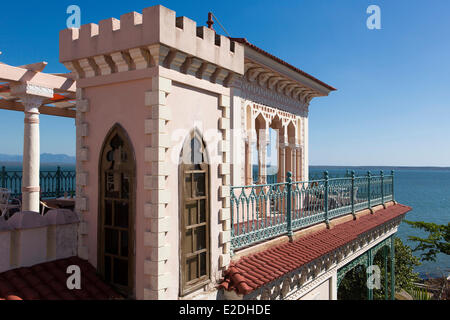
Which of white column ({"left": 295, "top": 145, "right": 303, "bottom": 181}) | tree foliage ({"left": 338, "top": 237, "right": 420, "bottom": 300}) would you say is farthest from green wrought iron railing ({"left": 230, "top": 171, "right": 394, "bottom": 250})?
tree foliage ({"left": 338, "top": 237, "right": 420, "bottom": 300})

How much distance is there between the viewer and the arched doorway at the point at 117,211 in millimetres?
4977

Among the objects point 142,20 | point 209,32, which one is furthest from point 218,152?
point 142,20

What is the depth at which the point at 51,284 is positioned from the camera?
4.70 m

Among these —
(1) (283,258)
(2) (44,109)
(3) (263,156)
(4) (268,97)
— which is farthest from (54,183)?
(1) (283,258)

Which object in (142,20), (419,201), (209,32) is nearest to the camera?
(142,20)

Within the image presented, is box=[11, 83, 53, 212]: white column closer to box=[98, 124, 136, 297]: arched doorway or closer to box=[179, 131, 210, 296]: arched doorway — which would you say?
box=[98, 124, 136, 297]: arched doorway

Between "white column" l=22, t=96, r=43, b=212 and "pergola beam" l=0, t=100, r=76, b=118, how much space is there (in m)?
3.21

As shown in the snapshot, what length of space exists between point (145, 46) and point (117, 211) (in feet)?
7.81

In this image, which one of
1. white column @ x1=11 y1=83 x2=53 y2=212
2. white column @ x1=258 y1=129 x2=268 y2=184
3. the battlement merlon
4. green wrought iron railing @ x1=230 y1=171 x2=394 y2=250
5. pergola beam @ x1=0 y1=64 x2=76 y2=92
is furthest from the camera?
white column @ x1=258 y1=129 x2=268 y2=184

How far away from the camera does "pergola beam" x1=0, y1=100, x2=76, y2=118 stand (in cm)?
1133

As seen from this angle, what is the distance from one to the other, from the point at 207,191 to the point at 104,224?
1.66 metres

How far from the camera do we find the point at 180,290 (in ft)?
16.7

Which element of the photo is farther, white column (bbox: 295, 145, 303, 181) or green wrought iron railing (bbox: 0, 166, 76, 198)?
white column (bbox: 295, 145, 303, 181)
